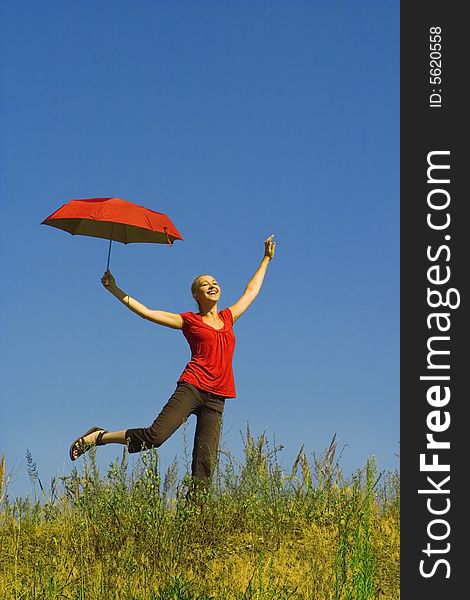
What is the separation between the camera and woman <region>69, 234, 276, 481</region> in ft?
28.6

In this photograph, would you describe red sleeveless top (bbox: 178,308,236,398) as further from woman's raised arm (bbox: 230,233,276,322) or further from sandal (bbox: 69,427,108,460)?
sandal (bbox: 69,427,108,460)

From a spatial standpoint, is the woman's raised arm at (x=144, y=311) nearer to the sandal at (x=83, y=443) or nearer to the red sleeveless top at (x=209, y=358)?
the red sleeveless top at (x=209, y=358)

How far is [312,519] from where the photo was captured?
8.52m

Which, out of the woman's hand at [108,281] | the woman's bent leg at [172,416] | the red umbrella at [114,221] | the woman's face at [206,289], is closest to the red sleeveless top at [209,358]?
the woman's bent leg at [172,416]

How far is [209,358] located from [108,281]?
127 cm

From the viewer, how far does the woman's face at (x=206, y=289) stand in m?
9.13

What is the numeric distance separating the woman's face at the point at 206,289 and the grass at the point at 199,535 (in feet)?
4.71

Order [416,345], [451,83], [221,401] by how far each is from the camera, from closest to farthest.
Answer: [416,345] < [451,83] < [221,401]

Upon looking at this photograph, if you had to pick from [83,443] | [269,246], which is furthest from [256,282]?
[83,443]

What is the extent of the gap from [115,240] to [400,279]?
4274 millimetres

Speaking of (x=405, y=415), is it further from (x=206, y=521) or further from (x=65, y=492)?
(x=65, y=492)

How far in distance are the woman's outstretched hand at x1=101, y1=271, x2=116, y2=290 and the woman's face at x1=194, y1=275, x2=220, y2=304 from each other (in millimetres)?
843

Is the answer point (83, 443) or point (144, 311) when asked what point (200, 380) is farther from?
point (83, 443)

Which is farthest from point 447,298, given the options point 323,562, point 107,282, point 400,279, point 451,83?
point 107,282
